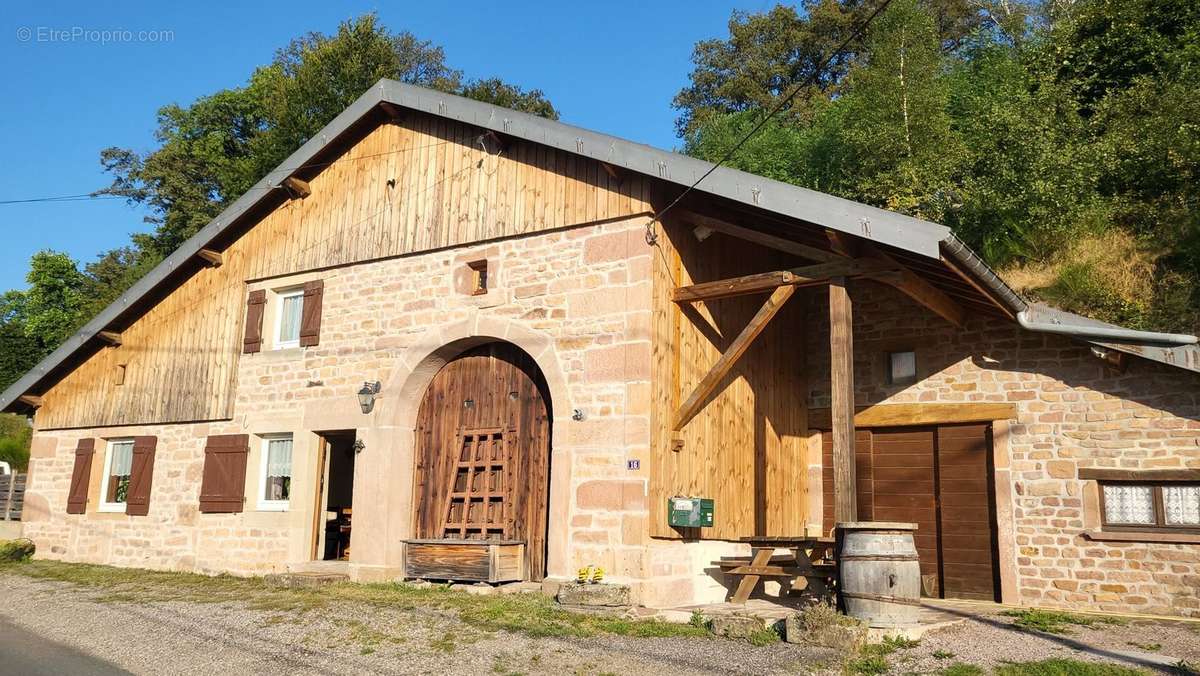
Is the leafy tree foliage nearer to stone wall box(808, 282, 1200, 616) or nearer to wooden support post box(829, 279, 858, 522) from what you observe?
stone wall box(808, 282, 1200, 616)

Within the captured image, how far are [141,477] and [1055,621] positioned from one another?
11.8 m

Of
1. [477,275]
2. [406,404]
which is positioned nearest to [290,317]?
[406,404]

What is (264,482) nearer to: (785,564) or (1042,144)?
(785,564)

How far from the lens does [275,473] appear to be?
41.3ft

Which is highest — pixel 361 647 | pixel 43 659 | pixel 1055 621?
pixel 1055 621

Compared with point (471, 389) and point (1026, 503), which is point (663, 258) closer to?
point (471, 389)

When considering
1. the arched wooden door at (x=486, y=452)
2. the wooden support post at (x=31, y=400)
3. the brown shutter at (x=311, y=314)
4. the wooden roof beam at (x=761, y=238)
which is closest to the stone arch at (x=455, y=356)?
the arched wooden door at (x=486, y=452)

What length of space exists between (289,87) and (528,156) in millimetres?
18395

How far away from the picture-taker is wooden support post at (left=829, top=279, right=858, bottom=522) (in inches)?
314

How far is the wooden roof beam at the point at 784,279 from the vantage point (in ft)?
28.4

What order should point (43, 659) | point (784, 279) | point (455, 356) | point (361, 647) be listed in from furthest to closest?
1. point (455, 356)
2. point (784, 279)
3. point (361, 647)
4. point (43, 659)

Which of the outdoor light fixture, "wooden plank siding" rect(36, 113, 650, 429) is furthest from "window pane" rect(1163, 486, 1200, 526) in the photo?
the outdoor light fixture

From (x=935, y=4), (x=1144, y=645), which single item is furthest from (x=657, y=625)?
(x=935, y=4)

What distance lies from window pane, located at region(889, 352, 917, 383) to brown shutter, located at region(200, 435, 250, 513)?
27.1ft
